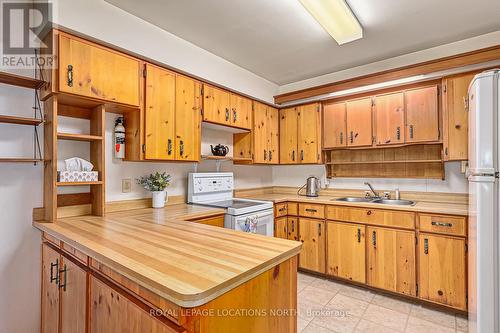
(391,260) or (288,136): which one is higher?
(288,136)

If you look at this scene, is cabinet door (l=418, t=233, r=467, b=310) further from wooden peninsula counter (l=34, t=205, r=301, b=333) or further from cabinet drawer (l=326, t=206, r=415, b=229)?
wooden peninsula counter (l=34, t=205, r=301, b=333)

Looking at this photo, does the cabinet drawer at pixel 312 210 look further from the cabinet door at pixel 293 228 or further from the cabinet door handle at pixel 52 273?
the cabinet door handle at pixel 52 273

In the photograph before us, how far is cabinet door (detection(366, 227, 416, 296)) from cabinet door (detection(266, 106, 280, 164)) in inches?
59.4

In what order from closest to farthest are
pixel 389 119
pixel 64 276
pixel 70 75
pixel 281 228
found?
pixel 64 276
pixel 70 75
pixel 389 119
pixel 281 228

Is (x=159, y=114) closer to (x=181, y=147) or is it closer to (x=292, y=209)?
(x=181, y=147)

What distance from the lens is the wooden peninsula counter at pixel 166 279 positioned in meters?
0.83

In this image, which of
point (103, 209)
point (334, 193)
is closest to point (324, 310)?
point (334, 193)

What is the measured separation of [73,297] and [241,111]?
237cm

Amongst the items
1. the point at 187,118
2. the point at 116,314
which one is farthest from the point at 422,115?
the point at 116,314

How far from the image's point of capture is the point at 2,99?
1.72m

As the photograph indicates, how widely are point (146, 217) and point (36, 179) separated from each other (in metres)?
0.81

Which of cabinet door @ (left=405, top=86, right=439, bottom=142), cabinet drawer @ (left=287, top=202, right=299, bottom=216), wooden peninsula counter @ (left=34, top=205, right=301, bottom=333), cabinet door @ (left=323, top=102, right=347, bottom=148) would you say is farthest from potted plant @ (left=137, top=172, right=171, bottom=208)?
cabinet door @ (left=405, top=86, right=439, bottom=142)

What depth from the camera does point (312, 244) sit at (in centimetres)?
306

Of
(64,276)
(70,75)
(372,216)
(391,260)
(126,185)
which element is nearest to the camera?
(64,276)
